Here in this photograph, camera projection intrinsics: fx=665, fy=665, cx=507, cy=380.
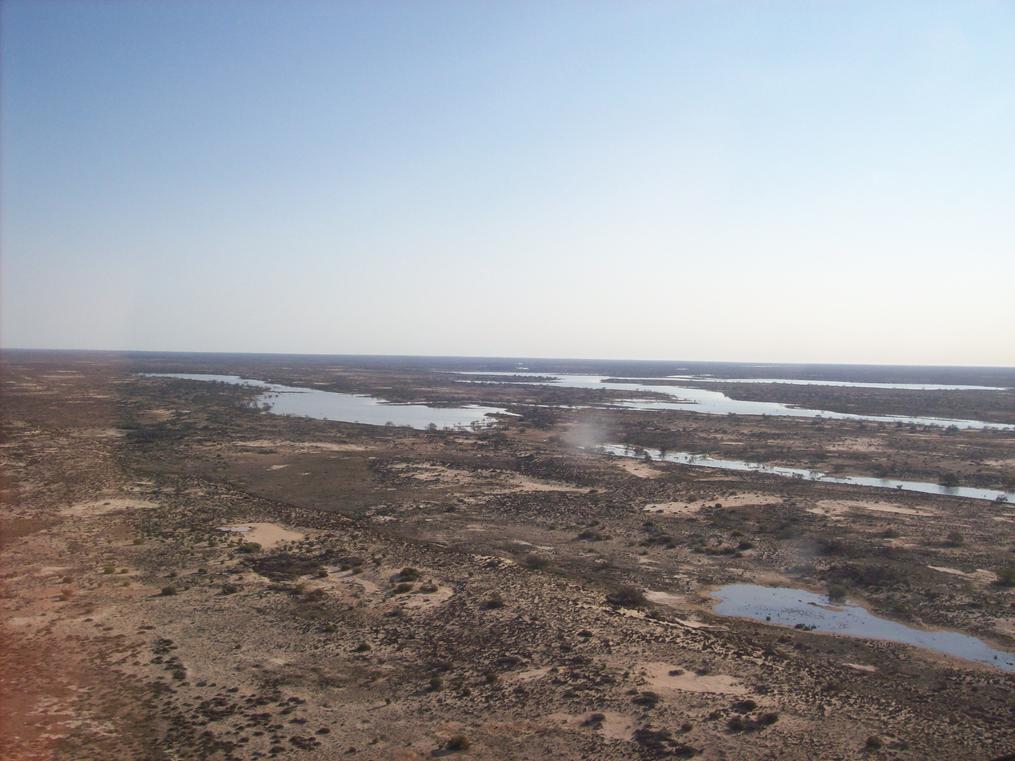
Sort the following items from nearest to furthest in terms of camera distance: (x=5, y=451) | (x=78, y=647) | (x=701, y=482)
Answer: (x=78, y=647) → (x=701, y=482) → (x=5, y=451)

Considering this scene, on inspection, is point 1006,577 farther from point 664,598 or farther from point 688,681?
point 688,681

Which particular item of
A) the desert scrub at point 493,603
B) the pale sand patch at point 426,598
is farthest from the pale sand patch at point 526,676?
the pale sand patch at point 426,598

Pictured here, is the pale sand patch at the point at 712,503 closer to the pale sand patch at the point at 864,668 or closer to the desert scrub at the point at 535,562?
the desert scrub at the point at 535,562

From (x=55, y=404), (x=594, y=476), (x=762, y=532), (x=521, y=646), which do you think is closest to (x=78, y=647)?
(x=521, y=646)

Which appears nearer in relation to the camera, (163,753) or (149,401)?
(163,753)

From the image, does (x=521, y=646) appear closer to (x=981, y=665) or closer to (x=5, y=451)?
(x=981, y=665)

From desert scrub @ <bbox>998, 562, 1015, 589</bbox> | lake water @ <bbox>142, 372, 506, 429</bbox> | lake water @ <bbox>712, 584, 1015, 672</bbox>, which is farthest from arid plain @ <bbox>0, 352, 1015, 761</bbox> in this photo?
lake water @ <bbox>142, 372, 506, 429</bbox>

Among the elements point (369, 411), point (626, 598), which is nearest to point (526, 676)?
point (626, 598)

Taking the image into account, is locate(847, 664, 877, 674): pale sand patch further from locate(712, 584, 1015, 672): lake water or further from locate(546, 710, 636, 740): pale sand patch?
locate(546, 710, 636, 740): pale sand patch
